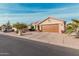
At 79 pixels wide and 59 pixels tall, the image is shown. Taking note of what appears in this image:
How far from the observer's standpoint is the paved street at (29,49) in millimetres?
11320

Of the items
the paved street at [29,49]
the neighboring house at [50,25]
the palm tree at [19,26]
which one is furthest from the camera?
the neighboring house at [50,25]

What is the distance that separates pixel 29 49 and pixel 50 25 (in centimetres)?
221

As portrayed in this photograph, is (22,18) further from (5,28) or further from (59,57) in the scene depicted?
(59,57)

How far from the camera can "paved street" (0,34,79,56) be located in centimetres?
1132

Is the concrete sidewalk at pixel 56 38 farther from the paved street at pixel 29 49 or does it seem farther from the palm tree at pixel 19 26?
the palm tree at pixel 19 26

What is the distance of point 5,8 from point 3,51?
237cm

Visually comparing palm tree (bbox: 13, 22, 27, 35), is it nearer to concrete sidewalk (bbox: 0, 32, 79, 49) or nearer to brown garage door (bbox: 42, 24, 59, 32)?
concrete sidewalk (bbox: 0, 32, 79, 49)

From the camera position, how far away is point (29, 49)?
11.7 meters

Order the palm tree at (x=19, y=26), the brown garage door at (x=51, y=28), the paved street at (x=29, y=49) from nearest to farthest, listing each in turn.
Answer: the paved street at (x=29, y=49)
the palm tree at (x=19, y=26)
the brown garage door at (x=51, y=28)

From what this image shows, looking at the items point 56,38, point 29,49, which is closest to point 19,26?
point 29,49

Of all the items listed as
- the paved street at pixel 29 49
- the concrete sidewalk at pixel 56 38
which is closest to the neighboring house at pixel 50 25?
the concrete sidewalk at pixel 56 38

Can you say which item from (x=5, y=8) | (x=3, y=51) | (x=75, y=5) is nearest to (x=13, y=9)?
(x=5, y=8)

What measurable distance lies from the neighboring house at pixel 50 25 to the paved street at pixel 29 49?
0.92m

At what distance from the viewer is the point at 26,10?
11766 millimetres
